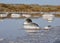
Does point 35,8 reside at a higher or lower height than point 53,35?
lower

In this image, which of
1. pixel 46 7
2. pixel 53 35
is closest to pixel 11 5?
pixel 46 7

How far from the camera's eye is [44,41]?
5875 millimetres

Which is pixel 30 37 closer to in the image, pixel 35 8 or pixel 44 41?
pixel 44 41

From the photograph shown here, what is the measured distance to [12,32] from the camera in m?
7.18

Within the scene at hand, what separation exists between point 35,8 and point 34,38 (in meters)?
14.0

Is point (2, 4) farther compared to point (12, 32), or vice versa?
point (2, 4)

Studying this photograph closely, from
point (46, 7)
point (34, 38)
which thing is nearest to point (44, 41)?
point (34, 38)

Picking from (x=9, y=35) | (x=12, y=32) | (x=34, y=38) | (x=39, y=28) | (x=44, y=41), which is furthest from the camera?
(x=39, y=28)

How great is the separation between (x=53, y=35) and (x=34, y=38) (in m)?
0.51

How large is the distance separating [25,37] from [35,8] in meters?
13.9

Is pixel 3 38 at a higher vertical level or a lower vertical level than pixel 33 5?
higher

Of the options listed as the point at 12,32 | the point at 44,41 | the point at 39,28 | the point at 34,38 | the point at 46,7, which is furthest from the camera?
the point at 46,7

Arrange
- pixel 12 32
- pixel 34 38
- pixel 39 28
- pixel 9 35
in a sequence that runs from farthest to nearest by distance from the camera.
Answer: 1. pixel 39 28
2. pixel 12 32
3. pixel 9 35
4. pixel 34 38

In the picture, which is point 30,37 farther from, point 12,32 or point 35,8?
point 35,8
